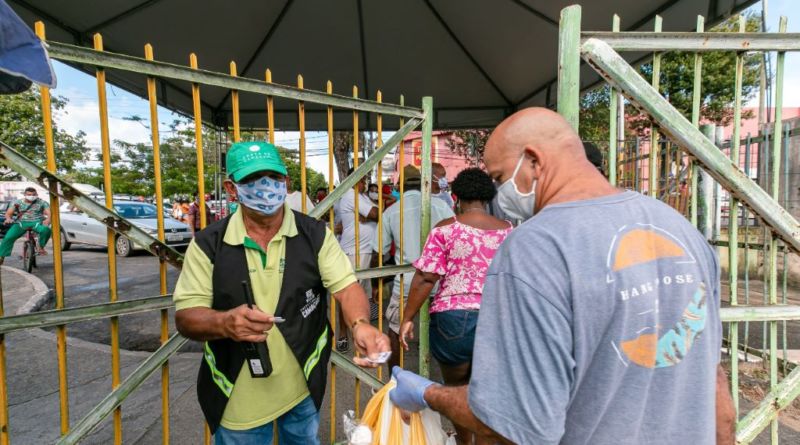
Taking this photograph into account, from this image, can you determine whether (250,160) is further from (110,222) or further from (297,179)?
(297,179)

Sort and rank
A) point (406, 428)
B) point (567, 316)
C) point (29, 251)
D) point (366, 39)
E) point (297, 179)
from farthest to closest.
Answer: point (297, 179) → point (29, 251) → point (366, 39) → point (406, 428) → point (567, 316)

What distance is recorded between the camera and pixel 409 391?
1.39m

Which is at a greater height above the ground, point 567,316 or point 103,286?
point 567,316

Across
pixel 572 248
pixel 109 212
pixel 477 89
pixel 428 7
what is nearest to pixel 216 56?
pixel 428 7

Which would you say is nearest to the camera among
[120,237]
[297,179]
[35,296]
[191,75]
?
[191,75]

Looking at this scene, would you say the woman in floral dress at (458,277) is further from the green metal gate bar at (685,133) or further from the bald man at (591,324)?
the bald man at (591,324)

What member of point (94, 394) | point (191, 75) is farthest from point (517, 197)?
point (94, 394)

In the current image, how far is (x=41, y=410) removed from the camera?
11.4 feet

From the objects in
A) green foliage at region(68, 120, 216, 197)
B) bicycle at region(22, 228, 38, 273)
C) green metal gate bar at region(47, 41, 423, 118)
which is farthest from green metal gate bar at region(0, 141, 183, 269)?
green foliage at region(68, 120, 216, 197)

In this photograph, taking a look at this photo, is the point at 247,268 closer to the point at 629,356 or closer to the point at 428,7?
the point at 629,356

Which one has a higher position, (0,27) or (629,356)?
(0,27)

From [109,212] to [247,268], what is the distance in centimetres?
64

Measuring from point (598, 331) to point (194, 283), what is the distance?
1469 mm

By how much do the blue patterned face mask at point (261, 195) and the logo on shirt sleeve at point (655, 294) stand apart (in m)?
1.35
